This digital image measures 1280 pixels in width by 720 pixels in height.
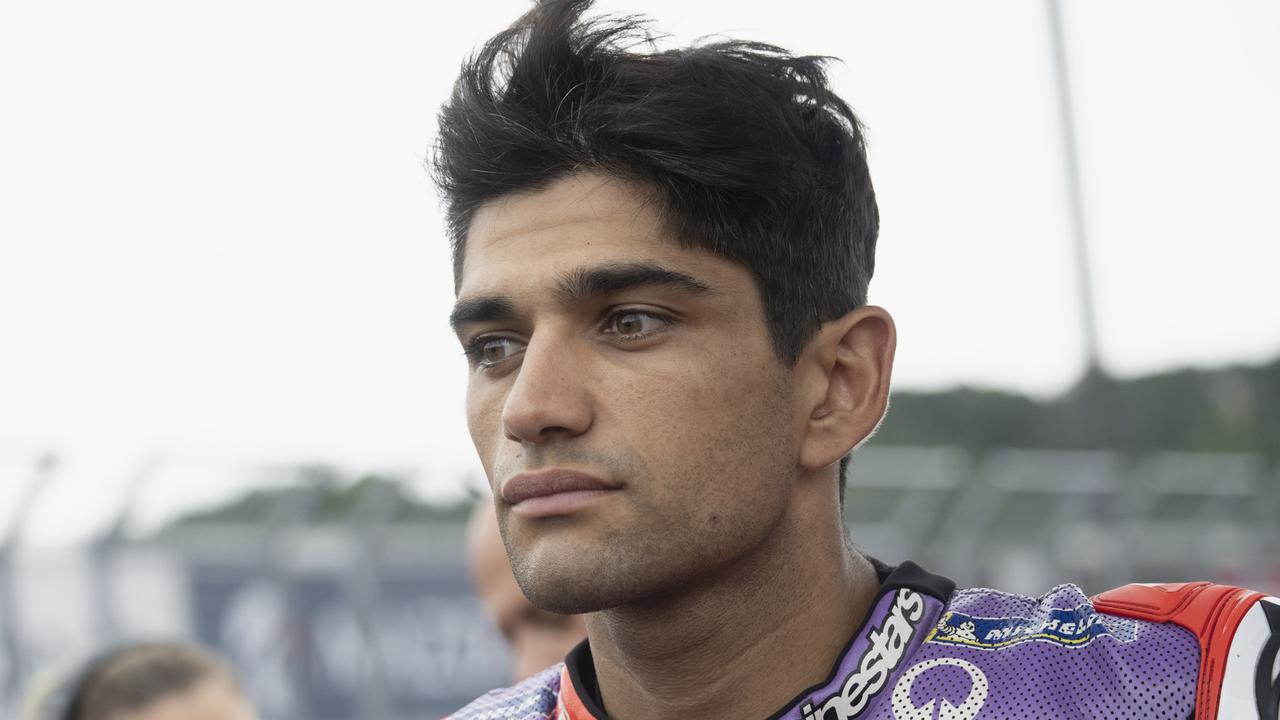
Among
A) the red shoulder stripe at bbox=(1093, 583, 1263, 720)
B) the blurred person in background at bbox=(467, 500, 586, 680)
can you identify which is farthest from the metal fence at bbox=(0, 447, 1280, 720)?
the red shoulder stripe at bbox=(1093, 583, 1263, 720)

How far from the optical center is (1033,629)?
8.16 ft

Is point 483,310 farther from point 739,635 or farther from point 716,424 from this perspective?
point 739,635

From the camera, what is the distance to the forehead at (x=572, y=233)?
2.48 m

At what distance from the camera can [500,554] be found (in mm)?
4504

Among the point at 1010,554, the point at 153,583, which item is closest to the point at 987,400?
the point at 1010,554

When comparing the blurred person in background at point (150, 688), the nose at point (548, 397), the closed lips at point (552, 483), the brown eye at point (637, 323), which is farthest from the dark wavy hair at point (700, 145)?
the blurred person in background at point (150, 688)

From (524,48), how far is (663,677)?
106cm

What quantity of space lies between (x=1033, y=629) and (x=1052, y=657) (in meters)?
0.08

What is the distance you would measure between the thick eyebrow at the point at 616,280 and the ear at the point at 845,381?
0.28 metres

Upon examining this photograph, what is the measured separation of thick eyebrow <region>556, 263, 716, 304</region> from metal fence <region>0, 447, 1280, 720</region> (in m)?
4.34

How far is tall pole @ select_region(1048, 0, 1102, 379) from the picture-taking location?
9680 mm

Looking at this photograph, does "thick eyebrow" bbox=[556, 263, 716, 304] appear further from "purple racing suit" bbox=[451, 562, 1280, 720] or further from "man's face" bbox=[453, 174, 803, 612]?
→ "purple racing suit" bbox=[451, 562, 1280, 720]

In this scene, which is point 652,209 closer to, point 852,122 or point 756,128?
point 756,128

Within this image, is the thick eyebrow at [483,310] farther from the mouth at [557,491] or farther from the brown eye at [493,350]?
the mouth at [557,491]
